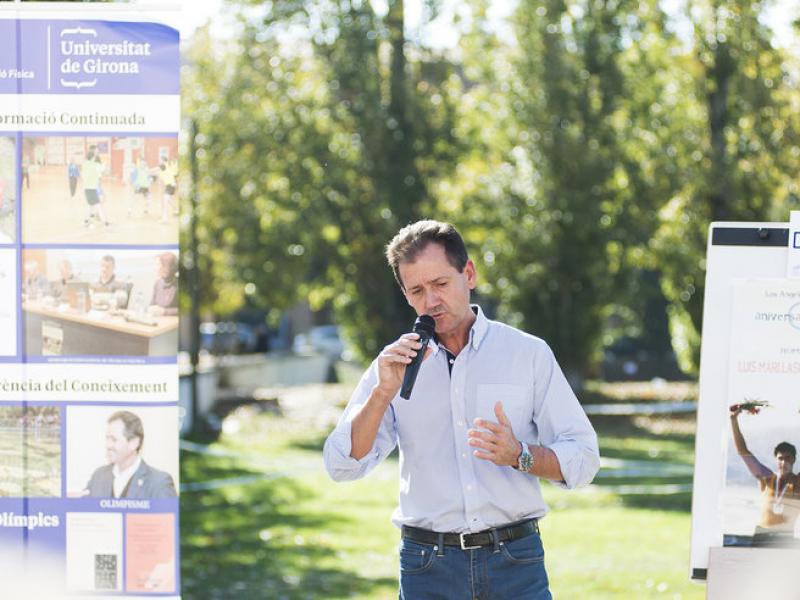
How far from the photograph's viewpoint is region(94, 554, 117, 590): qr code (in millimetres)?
4980

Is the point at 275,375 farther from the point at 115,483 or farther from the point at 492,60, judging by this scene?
the point at 115,483

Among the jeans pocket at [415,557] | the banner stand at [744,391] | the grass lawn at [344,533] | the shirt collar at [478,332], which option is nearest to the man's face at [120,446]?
the jeans pocket at [415,557]

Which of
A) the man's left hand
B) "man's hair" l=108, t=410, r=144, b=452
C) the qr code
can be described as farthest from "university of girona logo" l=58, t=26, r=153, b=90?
the man's left hand

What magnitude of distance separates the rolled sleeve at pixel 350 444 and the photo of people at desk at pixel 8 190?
1506 mm

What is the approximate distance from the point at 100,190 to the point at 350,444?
4.74 ft

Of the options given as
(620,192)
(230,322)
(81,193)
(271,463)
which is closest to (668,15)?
(620,192)

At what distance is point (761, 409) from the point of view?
455cm

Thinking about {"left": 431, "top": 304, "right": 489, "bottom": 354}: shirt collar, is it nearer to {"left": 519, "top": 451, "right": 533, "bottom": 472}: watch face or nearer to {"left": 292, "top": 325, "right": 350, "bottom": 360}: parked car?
{"left": 519, "top": 451, "right": 533, "bottom": 472}: watch face

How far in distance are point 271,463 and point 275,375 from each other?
547 inches

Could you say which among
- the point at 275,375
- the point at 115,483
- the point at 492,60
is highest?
the point at 492,60

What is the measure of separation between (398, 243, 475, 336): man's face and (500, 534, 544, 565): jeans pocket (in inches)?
29.7

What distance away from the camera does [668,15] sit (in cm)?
2527

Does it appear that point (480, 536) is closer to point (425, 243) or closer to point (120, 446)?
point (425, 243)

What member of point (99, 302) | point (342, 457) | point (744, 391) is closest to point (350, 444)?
point (342, 457)
